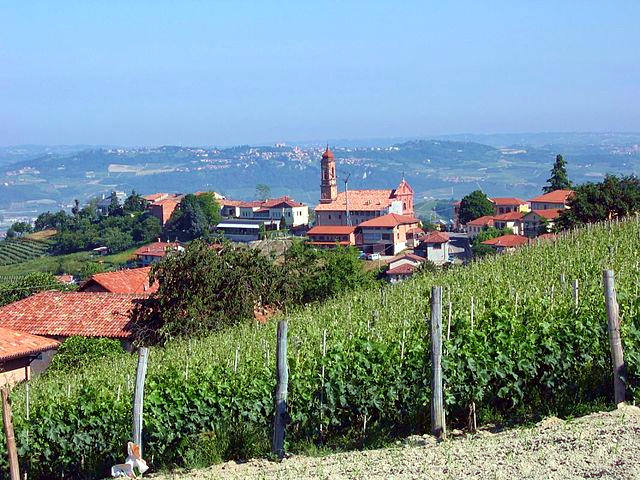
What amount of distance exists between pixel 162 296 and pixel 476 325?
16082mm

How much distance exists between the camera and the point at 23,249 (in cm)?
11525

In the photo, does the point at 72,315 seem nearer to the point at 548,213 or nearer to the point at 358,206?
the point at 548,213

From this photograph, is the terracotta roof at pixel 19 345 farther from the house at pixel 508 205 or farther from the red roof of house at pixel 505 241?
the house at pixel 508 205

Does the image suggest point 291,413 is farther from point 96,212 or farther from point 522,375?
point 96,212

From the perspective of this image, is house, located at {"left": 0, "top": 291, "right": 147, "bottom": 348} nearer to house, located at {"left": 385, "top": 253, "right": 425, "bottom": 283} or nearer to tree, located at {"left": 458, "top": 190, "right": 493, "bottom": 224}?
house, located at {"left": 385, "top": 253, "right": 425, "bottom": 283}

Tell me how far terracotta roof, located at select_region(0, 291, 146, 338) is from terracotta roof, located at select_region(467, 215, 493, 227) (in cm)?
7059

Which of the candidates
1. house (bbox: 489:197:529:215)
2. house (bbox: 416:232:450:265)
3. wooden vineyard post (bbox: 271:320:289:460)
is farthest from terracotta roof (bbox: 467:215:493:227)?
wooden vineyard post (bbox: 271:320:289:460)

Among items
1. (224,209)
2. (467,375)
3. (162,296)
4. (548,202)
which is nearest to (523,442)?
(467,375)

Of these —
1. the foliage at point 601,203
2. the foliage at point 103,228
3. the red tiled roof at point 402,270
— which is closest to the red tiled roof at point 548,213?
the red tiled roof at point 402,270

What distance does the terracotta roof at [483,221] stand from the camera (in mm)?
97713

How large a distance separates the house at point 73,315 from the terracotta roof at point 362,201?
8203 centimetres

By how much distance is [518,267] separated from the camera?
19.8 meters

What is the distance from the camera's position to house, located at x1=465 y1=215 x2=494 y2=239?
97688 mm

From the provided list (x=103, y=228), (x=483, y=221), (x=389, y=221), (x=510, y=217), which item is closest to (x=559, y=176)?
(x=510, y=217)
